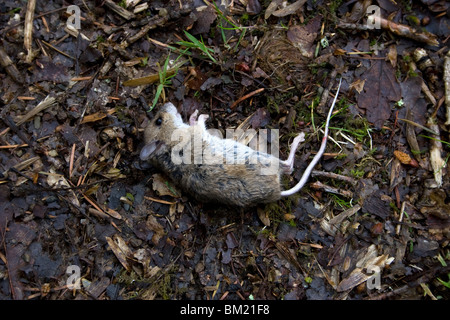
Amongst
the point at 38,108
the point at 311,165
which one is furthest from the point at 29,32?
the point at 311,165

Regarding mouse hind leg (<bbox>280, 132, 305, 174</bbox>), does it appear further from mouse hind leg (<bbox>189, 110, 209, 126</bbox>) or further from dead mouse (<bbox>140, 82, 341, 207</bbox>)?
mouse hind leg (<bbox>189, 110, 209, 126</bbox>)

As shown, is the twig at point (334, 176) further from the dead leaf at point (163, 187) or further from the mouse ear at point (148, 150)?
the mouse ear at point (148, 150)

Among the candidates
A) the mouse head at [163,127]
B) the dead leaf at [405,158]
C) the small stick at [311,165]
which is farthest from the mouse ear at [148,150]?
the dead leaf at [405,158]

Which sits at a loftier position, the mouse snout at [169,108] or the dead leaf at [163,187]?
the mouse snout at [169,108]

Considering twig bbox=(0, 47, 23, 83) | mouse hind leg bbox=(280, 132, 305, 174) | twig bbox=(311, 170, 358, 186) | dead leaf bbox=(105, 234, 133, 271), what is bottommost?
dead leaf bbox=(105, 234, 133, 271)

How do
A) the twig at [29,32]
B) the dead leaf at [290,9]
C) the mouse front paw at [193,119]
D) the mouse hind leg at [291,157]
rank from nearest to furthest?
the twig at [29,32]
the mouse hind leg at [291,157]
the mouse front paw at [193,119]
the dead leaf at [290,9]

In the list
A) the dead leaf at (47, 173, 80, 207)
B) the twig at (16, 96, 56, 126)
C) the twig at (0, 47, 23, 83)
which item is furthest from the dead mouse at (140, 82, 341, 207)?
the twig at (0, 47, 23, 83)

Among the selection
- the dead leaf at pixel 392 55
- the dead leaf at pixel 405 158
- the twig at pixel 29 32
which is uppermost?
the twig at pixel 29 32

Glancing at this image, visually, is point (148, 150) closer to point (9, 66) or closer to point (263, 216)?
point (263, 216)
